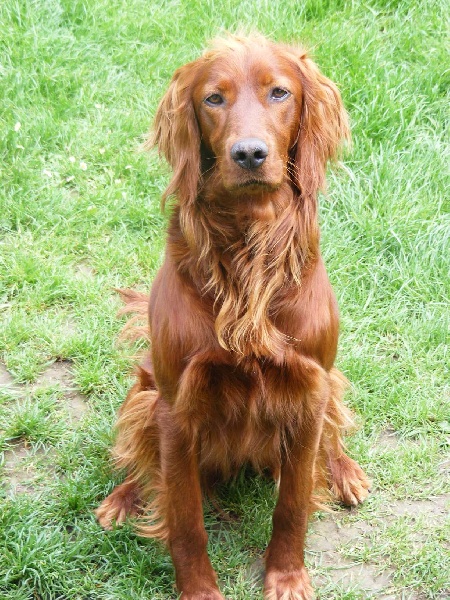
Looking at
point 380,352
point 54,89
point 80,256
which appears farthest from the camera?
point 54,89

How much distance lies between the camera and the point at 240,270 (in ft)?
9.60

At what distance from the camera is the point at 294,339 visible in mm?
2945

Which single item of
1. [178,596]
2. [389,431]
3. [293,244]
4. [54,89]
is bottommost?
[178,596]

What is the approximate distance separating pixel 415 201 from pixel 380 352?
0.92m

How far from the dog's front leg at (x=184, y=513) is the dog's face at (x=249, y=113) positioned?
2.90 ft

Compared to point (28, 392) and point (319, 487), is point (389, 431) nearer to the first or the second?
point (319, 487)

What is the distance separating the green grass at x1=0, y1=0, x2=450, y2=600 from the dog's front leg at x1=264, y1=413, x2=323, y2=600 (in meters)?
0.11

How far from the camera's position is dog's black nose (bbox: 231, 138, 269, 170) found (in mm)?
2652

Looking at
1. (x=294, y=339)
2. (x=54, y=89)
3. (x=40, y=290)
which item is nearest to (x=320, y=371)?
(x=294, y=339)

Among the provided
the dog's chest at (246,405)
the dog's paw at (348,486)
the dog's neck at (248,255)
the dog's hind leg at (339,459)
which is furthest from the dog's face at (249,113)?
the dog's paw at (348,486)

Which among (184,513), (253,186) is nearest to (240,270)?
(253,186)

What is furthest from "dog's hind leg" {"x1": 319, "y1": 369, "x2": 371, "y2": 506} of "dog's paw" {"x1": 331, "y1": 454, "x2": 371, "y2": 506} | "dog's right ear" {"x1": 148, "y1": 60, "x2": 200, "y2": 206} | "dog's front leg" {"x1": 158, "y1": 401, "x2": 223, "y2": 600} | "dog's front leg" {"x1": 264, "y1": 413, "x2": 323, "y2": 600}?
"dog's right ear" {"x1": 148, "y1": 60, "x2": 200, "y2": 206}

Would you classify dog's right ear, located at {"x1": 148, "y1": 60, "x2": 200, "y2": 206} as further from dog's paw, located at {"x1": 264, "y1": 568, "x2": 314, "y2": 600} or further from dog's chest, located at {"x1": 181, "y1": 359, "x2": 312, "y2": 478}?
dog's paw, located at {"x1": 264, "y1": 568, "x2": 314, "y2": 600}

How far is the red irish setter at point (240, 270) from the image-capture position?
2.82m
